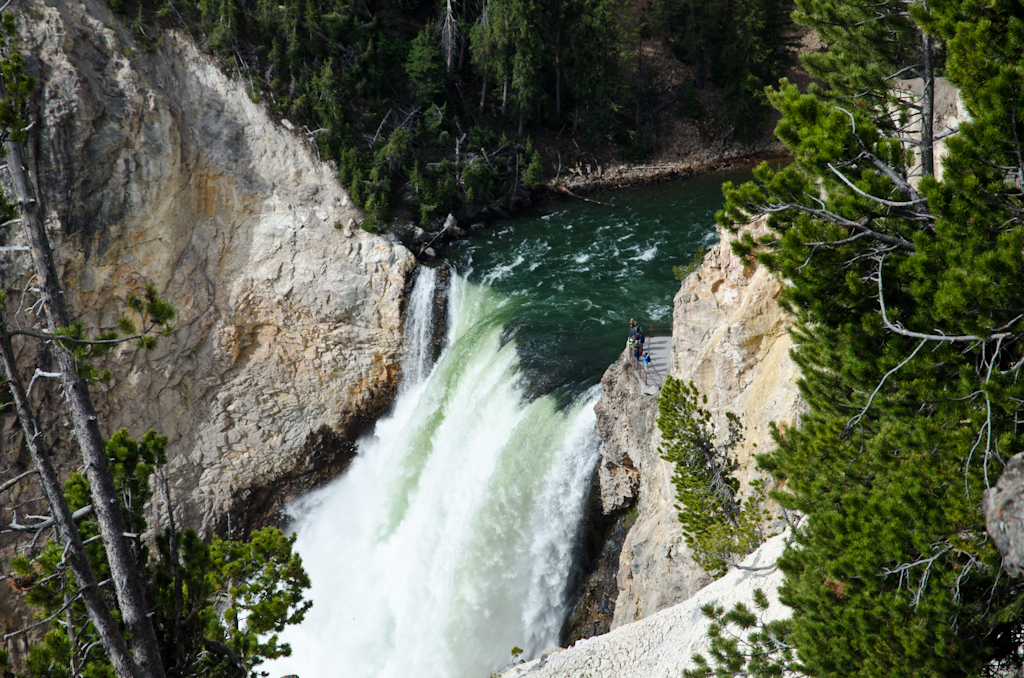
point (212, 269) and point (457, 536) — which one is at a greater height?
point (212, 269)

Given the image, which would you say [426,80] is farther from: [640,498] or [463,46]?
[640,498]

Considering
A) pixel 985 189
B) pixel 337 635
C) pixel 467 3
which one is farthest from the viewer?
pixel 467 3

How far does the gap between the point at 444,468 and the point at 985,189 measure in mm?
15895

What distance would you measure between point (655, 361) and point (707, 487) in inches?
179

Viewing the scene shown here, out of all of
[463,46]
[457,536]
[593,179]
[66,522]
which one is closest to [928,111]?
[66,522]

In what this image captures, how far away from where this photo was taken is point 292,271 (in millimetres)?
23719

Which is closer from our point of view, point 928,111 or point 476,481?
point 928,111

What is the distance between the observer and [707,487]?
39.9 ft

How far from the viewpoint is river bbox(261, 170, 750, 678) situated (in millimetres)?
15703

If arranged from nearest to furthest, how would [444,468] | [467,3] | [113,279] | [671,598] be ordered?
[671,598] → [444,468] → [113,279] → [467,3]

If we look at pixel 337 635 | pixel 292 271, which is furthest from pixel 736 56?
pixel 337 635

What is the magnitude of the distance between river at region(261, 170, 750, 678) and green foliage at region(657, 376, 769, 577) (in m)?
3.78

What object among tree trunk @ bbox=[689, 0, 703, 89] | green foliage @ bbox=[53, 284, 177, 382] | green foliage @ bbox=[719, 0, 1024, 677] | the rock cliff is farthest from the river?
tree trunk @ bbox=[689, 0, 703, 89]

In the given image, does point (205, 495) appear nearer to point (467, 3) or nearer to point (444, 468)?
point (444, 468)
